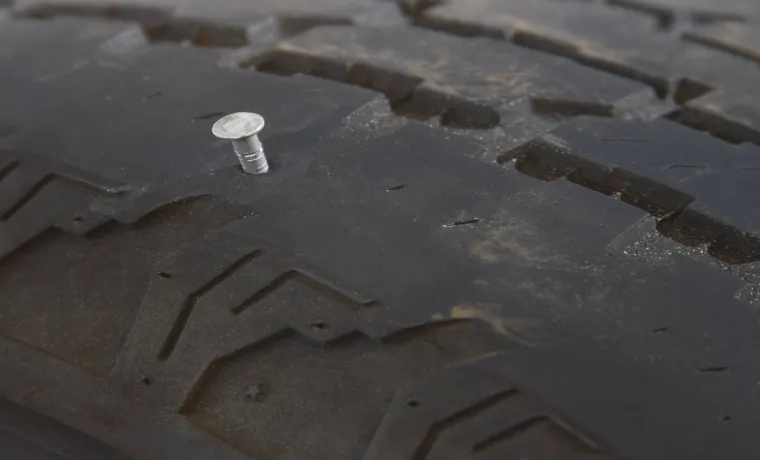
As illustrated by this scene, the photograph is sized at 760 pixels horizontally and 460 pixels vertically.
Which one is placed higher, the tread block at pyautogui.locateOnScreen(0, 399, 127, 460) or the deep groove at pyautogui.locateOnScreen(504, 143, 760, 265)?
the deep groove at pyautogui.locateOnScreen(504, 143, 760, 265)

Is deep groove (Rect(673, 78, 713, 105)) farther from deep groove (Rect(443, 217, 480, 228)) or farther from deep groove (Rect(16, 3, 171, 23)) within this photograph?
deep groove (Rect(16, 3, 171, 23))

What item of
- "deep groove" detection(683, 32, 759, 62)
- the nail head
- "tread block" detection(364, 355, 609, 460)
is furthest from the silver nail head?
"deep groove" detection(683, 32, 759, 62)

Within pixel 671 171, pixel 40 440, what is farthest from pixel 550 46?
pixel 40 440

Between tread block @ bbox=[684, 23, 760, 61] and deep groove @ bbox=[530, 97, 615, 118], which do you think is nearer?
deep groove @ bbox=[530, 97, 615, 118]

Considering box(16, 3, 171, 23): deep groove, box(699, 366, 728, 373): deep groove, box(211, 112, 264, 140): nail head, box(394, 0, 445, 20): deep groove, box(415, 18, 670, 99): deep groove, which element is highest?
box(211, 112, 264, 140): nail head

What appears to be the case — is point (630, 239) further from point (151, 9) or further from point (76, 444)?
point (151, 9)

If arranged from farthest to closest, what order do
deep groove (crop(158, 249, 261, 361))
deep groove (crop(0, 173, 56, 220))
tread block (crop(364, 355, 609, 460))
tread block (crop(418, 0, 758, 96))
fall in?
tread block (crop(418, 0, 758, 96)) < deep groove (crop(0, 173, 56, 220)) < deep groove (crop(158, 249, 261, 361)) < tread block (crop(364, 355, 609, 460))

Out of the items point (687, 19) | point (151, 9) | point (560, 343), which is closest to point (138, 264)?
point (560, 343)
